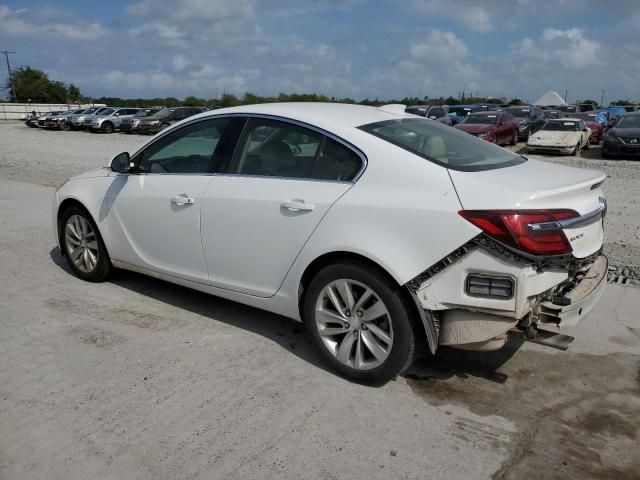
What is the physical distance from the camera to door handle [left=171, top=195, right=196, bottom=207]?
13.9 ft

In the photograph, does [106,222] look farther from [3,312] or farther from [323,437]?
[323,437]

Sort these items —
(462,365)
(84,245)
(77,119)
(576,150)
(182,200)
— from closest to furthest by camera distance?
(462,365)
(182,200)
(84,245)
(576,150)
(77,119)

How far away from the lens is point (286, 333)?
4.39m

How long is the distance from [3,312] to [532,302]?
13.5ft

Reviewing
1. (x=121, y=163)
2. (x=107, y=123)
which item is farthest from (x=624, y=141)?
(x=107, y=123)

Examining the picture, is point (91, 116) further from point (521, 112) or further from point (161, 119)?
point (521, 112)

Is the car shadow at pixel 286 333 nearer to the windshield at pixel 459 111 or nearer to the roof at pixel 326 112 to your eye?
the roof at pixel 326 112

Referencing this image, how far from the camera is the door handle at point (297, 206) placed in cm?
358

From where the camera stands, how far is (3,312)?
15.4 ft

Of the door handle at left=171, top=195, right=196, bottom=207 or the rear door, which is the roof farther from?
the door handle at left=171, top=195, right=196, bottom=207

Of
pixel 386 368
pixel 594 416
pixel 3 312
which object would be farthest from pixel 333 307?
pixel 3 312

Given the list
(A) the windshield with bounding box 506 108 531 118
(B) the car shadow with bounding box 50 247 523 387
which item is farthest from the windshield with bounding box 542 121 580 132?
(B) the car shadow with bounding box 50 247 523 387

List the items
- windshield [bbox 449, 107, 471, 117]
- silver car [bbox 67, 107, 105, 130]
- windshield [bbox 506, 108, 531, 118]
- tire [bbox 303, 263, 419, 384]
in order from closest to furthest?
tire [bbox 303, 263, 419, 384], windshield [bbox 506, 108, 531, 118], windshield [bbox 449, 107, 471, 117], silver car [bbox 67, 107, 105, 130]

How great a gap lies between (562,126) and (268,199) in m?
19.2
